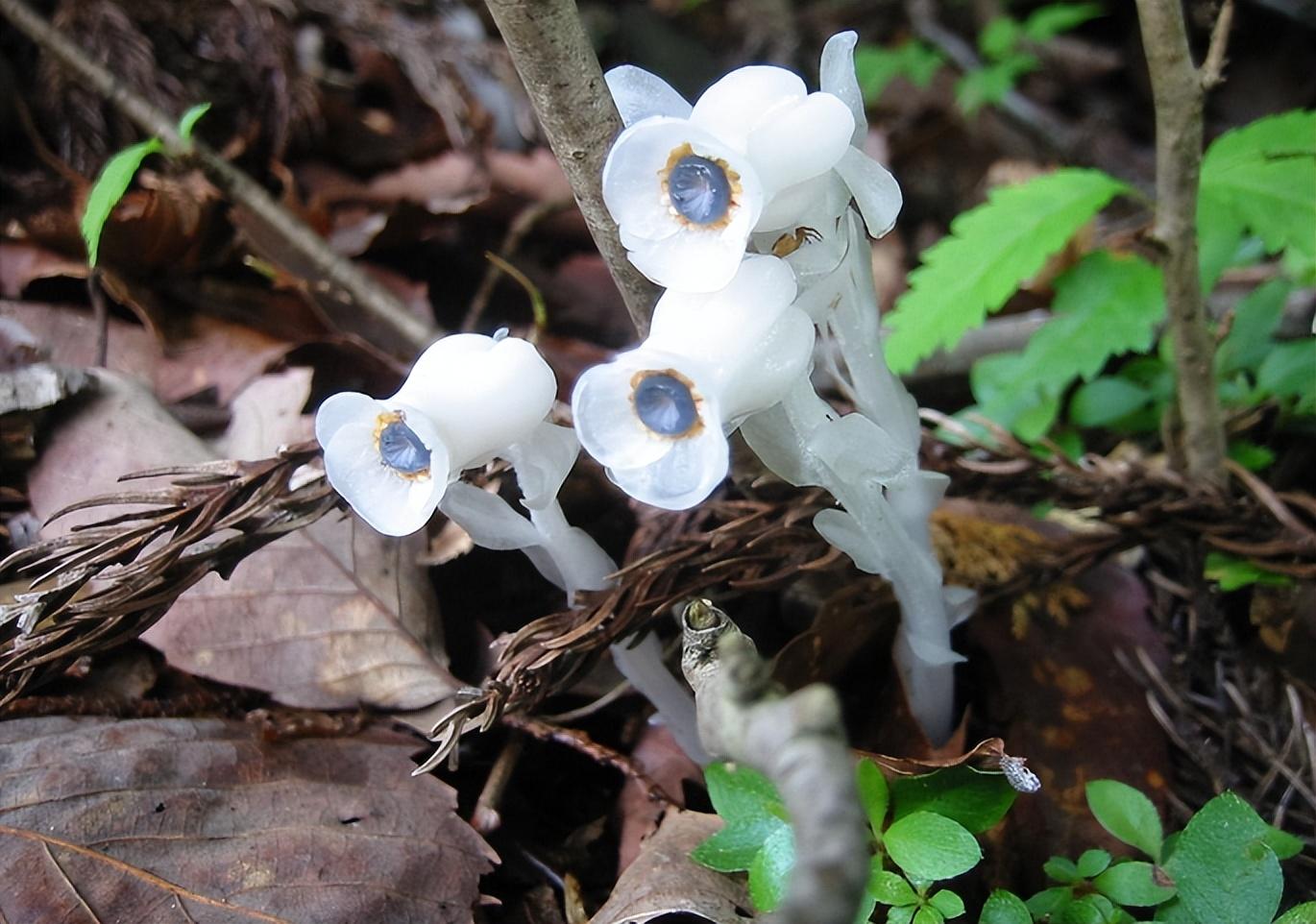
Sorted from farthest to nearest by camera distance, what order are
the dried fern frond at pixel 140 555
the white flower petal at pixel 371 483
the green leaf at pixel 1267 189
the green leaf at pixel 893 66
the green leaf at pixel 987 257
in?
the green leaf at pixel 893 66, the green leaf at pixel 987 257, the green leaf at pixel 1267 189, the dried fern frond at pixel 140 555, the white flower petal at pixel 371 483

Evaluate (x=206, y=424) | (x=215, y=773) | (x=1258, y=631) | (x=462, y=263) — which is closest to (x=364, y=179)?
(x=462, y=263)

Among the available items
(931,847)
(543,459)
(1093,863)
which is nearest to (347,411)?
(543,459)

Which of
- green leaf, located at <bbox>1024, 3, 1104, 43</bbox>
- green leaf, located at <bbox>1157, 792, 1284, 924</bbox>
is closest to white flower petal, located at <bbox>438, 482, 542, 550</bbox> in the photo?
green leaf, located at <bbox>1157, 792, 1284, 924</bbox>

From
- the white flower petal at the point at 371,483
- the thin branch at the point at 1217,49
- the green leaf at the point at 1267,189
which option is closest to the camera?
the white flower petal at the point at 371,483

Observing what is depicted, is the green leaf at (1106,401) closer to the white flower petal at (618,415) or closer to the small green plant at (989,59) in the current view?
the white flower petal at (618,415)

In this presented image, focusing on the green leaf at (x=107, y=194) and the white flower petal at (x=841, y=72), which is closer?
the white flower petal at (x=841, y=72)

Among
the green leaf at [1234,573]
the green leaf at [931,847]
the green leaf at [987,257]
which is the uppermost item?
the green leaf at [987,257]

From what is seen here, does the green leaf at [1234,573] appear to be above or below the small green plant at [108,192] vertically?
below

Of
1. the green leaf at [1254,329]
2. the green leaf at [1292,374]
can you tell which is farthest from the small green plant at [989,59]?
the green leaf at [1292,374]
